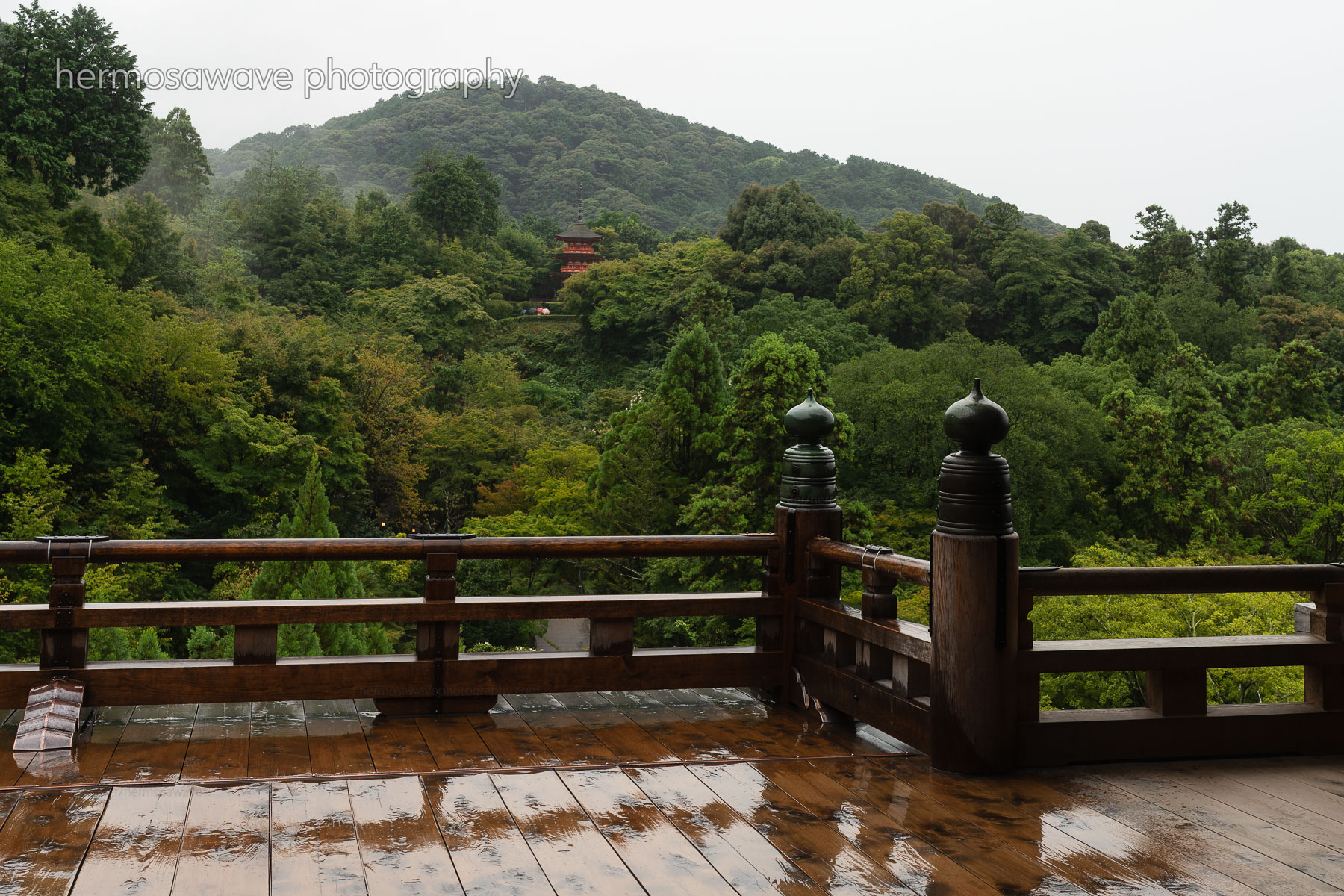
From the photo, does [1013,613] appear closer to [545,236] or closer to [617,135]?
[545,236]

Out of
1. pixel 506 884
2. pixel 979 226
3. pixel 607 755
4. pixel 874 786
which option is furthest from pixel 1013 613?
pixel 979 226

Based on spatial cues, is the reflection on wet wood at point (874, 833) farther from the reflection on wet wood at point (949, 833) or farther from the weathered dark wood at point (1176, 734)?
the weathered dark wood at point (1176, 734)

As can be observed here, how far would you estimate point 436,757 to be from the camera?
116 inches

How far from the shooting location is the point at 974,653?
2811 mm

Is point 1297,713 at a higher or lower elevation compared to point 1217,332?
lower

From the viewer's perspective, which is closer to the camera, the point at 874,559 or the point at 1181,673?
the point at 1181,673

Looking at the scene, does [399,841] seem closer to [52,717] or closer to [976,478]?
[52,717]

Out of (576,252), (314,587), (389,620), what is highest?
(576,252)

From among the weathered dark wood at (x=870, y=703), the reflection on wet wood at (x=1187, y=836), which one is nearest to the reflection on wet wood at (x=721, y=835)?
the weathered dark wood at (x=870, y=703)

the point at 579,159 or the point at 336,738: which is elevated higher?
the point at 579,159

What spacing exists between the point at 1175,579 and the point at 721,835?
1.66m

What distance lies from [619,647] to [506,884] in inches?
62.3

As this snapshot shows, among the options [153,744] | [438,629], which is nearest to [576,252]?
[438,629]

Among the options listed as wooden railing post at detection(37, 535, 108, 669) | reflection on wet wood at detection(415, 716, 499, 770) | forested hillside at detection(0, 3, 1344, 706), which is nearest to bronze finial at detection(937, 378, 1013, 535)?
reflection on wet wood at detection(415, 716, 499, 770)
